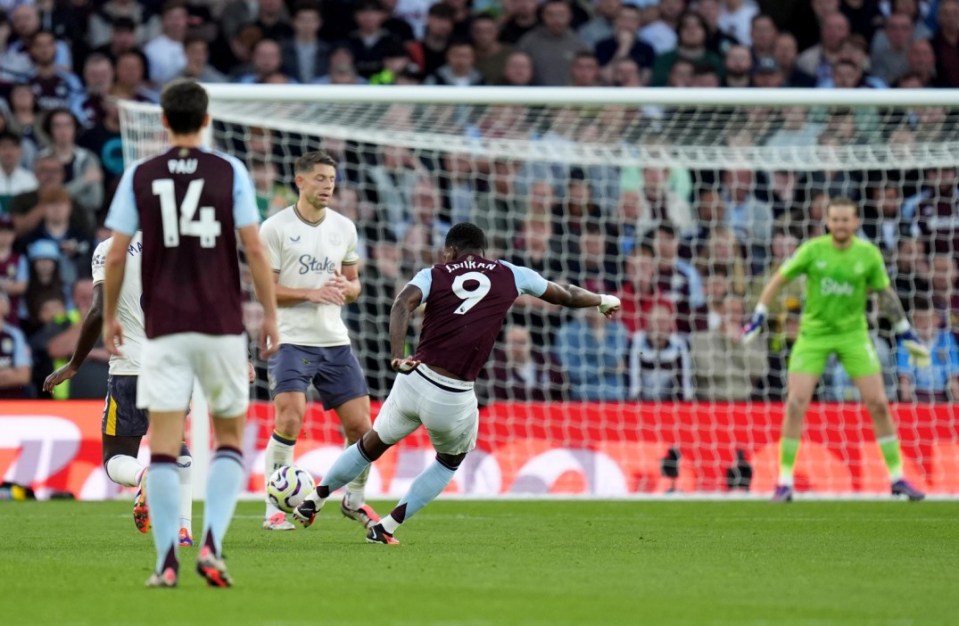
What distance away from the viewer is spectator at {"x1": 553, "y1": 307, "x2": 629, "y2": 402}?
1664 cm

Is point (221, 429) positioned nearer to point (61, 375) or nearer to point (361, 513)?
point (61, 375)

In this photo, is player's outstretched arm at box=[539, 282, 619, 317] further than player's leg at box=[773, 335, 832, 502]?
No

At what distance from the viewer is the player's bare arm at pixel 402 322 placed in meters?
8.62

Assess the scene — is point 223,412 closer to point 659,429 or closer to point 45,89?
point 659,429

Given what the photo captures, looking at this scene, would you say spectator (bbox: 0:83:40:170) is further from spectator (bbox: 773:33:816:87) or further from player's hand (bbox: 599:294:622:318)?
player's hand (bbox: 599:294:622:318)

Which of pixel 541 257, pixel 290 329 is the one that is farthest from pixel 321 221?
pixel 541 257

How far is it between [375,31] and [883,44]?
643cm

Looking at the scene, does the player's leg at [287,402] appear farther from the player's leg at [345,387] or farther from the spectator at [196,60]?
the spectator at [196,60]

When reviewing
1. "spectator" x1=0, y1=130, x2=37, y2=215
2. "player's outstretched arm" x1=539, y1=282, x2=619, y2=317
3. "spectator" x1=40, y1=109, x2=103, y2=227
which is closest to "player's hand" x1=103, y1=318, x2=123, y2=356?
"player's outstretched arm" x1=539, y1=282, x2=619, y2=317

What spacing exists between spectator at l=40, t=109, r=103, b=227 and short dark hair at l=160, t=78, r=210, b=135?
35.1 ft

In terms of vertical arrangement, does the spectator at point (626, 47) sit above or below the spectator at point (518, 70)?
above

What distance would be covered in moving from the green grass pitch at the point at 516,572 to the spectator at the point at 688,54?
8.36 metres

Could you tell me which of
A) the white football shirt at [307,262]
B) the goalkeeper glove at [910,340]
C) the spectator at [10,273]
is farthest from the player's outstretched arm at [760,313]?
the spectator at [10,273]

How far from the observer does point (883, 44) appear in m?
20.2
